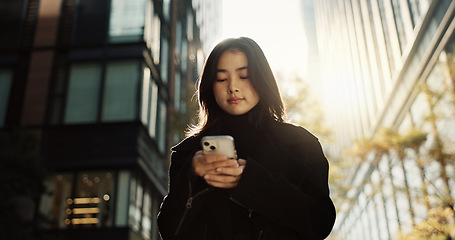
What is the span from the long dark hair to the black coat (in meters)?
0.10

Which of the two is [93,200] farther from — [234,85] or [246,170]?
[246,170]

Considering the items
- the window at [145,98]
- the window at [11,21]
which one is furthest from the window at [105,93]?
the window at [11,21]

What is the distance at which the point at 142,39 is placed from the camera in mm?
19109

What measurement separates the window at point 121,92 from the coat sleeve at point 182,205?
55.1 feet

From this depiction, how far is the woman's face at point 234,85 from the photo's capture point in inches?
73.8

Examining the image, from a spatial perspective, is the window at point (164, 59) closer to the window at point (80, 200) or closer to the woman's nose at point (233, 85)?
the window at point (80, 200)

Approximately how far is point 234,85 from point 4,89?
64.8 feet

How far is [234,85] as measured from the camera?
1865mm

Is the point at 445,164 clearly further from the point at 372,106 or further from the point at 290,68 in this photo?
the point at 372,106

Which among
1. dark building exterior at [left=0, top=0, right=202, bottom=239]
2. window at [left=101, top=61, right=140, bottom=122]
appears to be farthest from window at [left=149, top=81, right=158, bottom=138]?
window at [left=101, top=61, right=140, bottom=122]

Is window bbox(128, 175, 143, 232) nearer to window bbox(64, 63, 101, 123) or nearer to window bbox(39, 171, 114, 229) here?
window bbox(39, 171, 114, 229)

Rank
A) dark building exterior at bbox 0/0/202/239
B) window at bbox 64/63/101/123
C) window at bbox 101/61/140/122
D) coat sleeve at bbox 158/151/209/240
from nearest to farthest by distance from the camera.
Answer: coat sleeve at bbox 158/151/209/240
dark building exterior at bbox 0/0/202/239
window at bbox 101/61/140/122
window at bbox 64/63/101/123

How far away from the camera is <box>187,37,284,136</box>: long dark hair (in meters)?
1.89

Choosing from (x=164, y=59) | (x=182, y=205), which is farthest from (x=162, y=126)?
(x=182, y=205)
